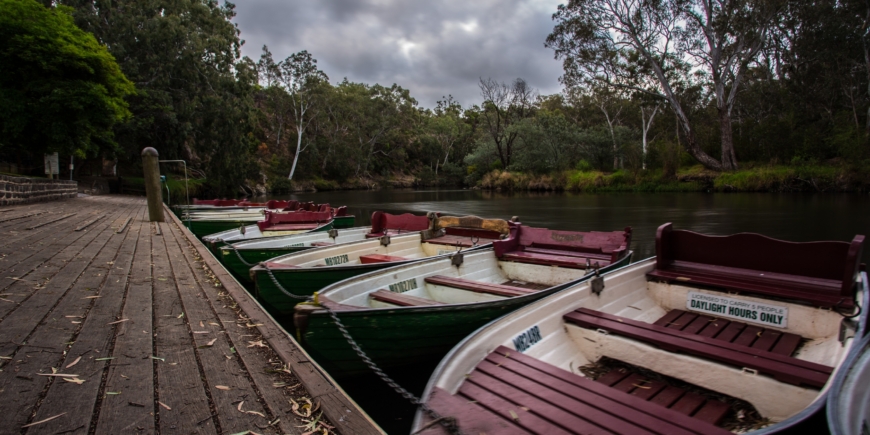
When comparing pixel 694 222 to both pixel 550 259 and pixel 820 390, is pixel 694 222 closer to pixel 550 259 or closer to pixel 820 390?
pixel 550 259

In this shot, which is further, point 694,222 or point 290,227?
point 694,222

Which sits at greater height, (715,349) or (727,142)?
(727,142)

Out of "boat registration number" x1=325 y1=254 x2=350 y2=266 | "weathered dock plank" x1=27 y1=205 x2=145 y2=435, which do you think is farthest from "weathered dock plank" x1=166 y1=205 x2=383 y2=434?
"boat registration number" x1=325 y1=254 x2=350 y2=266

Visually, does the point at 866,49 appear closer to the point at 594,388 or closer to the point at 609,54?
the point at 609,54

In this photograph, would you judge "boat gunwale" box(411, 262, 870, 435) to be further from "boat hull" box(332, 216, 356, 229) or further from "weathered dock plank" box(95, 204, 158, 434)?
"boat hull" box(332, 216, 356, 229)

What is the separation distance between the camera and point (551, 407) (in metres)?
2.08

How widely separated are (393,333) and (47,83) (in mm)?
23409

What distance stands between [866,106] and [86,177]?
5404cm

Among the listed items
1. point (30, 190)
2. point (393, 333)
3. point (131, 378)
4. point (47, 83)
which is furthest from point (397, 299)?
point (47, 83)

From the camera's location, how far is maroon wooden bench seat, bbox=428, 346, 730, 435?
1908mm

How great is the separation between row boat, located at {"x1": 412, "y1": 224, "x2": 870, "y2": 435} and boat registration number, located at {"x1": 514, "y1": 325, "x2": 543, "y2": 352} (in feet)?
0.03

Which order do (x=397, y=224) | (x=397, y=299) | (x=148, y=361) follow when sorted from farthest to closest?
(x=397, y=224) < (x=397, y=299) < (x=148, y=361)

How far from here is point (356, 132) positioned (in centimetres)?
5819

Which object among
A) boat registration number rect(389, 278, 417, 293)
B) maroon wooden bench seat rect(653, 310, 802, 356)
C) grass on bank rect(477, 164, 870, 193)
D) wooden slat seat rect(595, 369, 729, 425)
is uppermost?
grass on bank rect(477, 164, 870, 193)
